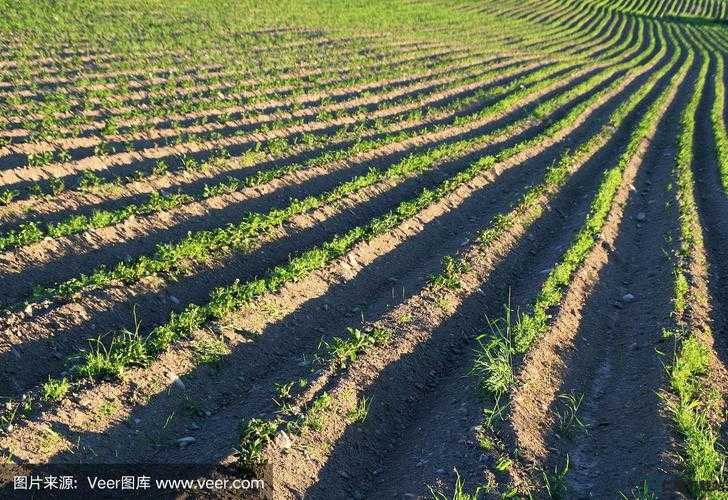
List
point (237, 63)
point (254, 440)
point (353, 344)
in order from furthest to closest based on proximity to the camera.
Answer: point (237, 63) < point (353, 344) < point (254, 440)

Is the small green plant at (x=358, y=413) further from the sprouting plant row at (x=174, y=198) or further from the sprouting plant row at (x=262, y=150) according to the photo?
the sprouting plant row at (x=262, y=150)

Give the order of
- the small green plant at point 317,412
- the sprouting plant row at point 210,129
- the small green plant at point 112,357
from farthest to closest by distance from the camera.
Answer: the sprouting plant row at point 210,129
the small green plant at point 112,357
the small green plant at point 317,412

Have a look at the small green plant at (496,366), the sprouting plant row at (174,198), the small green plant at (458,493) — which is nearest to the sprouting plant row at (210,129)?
the sprouting plant row at (174,198)

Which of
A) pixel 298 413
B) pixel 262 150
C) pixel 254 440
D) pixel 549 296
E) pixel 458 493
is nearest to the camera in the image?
pixel 458 493

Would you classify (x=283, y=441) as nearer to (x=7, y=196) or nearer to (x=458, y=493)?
(x=458, y=493)

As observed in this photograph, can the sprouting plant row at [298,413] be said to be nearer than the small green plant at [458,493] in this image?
No

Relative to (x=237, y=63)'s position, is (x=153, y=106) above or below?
below

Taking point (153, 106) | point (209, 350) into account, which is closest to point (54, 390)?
point (209, 350)

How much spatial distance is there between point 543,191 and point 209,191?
7.47 metres

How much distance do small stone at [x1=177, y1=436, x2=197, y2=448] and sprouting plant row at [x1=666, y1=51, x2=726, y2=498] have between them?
498 cm

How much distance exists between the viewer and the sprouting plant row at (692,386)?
6.30m

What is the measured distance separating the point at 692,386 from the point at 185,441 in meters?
5.99

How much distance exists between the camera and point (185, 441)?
6.41 metres

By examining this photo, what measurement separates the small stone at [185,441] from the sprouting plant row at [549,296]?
10.9ft
